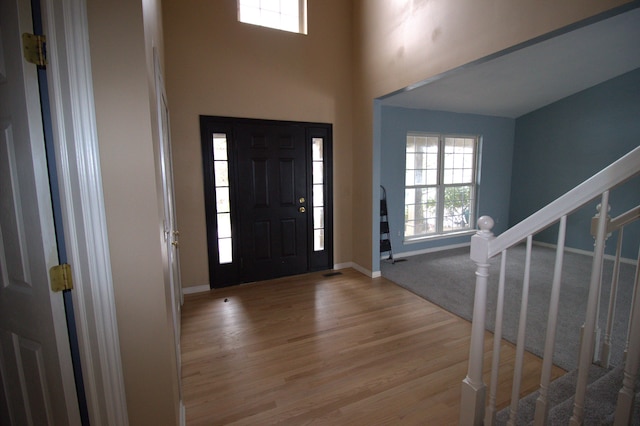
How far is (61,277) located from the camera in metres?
1.02

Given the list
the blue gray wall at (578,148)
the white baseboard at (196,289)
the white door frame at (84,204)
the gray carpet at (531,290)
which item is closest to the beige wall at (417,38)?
the gray carpet at (531,290)

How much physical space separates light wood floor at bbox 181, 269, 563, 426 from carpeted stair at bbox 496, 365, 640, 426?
0.90 feet

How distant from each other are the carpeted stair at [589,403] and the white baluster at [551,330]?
0.27m

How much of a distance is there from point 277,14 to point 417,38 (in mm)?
1950

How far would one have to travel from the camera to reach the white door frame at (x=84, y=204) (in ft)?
3.09

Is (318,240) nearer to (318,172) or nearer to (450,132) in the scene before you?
(318,172)

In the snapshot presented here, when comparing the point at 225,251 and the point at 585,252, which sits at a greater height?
the point at 225,251

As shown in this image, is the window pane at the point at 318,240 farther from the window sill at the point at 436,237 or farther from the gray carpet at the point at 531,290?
the window sill at the point at 436,237

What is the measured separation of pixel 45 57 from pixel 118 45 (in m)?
0.22

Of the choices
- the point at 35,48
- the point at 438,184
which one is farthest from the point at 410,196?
the point at 35,48

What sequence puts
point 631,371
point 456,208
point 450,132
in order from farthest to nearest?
point 456,208 < point 450,132 < point 631,371

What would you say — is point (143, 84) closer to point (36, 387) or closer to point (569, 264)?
point (36, 387)

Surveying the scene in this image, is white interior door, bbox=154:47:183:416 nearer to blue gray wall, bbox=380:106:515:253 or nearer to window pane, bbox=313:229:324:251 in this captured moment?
window pane, bbox=313:229:324:251

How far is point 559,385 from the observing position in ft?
5.53
